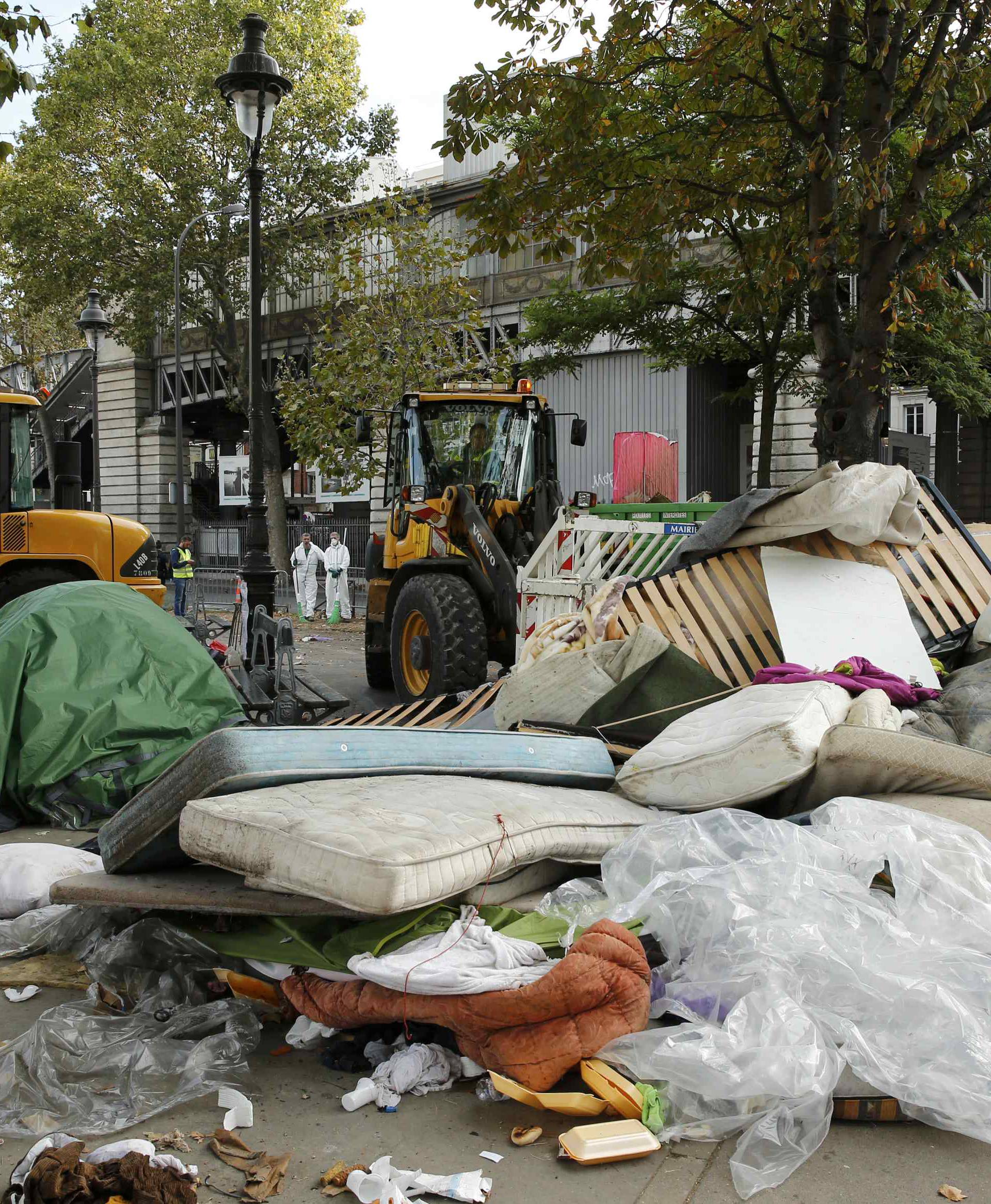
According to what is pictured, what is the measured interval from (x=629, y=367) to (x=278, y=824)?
57.3ft

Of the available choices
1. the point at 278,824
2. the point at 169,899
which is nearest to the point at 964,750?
the point at 278,824

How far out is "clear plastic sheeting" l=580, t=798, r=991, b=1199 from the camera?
232 cm

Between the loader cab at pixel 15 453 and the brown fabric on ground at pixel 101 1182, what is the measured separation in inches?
316

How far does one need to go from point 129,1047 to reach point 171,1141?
464 mm

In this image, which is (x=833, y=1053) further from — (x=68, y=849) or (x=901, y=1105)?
(x=68, y=849)

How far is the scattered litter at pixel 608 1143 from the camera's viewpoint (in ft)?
7.37

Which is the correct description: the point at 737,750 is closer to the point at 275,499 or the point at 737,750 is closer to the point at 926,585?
the point at 926,585

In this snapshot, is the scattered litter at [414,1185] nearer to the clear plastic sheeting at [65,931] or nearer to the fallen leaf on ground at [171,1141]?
the fallen leaf on ground at [171,1141]

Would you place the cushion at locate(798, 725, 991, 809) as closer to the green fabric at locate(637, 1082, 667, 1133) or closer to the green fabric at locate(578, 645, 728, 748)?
the green fabric at locate(578, 645, 728, 748)

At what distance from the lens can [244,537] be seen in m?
25.0


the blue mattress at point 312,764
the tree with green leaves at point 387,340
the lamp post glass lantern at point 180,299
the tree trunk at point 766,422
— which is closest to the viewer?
the blue mattress at point 312,764

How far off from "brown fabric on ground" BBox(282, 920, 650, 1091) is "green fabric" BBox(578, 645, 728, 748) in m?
1.99

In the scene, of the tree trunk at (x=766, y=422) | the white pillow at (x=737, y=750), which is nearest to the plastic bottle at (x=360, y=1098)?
the white pillow at (x=737, y=750)

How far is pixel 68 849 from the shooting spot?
4266 millimetres
